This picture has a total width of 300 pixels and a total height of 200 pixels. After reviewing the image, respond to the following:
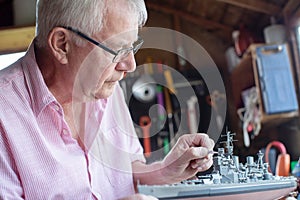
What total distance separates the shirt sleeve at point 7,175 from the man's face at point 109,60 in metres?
0.11

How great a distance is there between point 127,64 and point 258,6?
1.88ft

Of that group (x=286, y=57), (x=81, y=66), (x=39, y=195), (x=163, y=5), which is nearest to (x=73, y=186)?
(x=39, y=195)

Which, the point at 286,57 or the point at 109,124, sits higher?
the point at 286,57

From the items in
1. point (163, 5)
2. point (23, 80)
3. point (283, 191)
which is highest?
point (163, 5)

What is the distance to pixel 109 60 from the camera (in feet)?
1.64

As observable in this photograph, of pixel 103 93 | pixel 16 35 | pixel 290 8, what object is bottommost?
pixel 103 93

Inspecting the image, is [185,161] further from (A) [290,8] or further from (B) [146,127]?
(A) [290,8]

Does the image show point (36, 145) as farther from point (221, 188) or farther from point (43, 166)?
point (221, 188)

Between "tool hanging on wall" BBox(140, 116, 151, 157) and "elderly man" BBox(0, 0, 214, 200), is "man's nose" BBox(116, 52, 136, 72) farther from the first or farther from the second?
"tool hanging on wall" BBox(140, 116, 151, 157)

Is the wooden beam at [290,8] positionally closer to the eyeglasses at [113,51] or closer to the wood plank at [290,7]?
the wood plank at [290,7]

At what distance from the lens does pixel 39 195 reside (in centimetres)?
45

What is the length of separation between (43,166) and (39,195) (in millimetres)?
30

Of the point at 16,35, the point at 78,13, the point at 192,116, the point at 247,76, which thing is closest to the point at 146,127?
the point at 192,116

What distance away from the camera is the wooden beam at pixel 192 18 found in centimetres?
132
